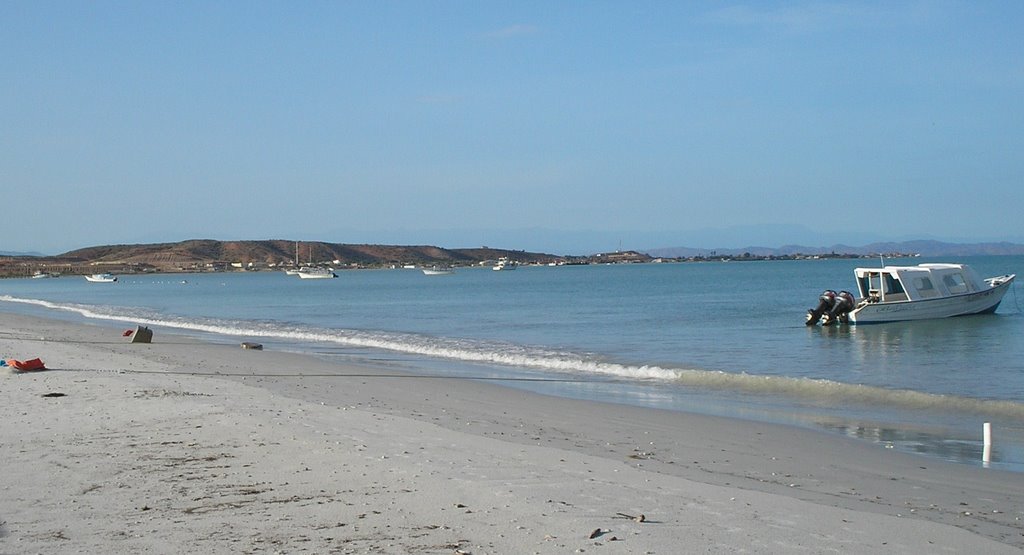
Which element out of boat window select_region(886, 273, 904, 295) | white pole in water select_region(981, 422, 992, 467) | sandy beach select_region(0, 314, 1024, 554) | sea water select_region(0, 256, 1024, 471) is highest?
boat window select_region(886, 273, 904, 295)

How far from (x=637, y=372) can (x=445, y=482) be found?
12730mm

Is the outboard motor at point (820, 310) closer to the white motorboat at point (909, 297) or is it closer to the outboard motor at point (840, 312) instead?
the white motorboat at point (909, 297)

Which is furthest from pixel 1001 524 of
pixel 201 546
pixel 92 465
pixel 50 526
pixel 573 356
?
pixel 573 356

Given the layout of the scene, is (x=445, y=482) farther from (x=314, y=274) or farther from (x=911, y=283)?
(x=314, y=274)

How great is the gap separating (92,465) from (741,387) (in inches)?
501

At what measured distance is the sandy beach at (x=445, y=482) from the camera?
20.9ft

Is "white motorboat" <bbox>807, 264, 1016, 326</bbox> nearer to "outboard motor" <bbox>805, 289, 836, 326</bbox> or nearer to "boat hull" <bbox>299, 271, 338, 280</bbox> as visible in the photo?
"outboard motor" <bbox>805, 289, 836, 326</bbox>

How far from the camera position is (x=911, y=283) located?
1425 inches

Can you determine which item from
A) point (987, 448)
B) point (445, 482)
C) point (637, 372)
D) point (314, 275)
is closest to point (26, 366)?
point (445, 482)

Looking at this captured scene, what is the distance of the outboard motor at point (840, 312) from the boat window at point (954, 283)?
190 inches

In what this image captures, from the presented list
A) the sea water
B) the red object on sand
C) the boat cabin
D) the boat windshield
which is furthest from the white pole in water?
the boat windshield

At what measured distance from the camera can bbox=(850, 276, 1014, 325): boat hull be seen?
3488 cm

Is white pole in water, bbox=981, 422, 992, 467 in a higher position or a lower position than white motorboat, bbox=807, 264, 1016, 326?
lower

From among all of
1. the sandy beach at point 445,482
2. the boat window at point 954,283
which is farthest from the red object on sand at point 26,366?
the boat window at point 954,283
